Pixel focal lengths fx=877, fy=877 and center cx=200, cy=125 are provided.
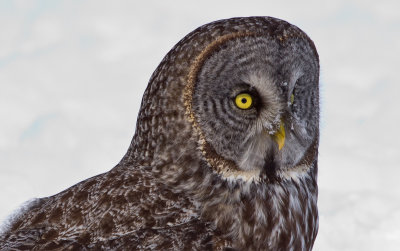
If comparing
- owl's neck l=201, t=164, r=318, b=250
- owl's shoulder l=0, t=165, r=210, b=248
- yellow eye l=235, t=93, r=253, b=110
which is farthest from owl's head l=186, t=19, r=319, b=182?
owl's shoulder l=0, t=165, r=210, b=248

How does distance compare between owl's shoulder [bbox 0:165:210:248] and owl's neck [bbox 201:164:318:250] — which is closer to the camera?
owl's shoulder [bbox 0:165:210:248]

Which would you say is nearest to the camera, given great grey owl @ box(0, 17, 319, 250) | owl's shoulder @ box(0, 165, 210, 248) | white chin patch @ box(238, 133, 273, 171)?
owl's shoulder @ box(0, 165, 210, 248)

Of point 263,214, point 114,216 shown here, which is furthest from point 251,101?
point 114,216

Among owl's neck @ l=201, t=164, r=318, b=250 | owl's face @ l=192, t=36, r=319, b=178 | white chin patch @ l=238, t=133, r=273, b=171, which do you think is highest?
owl's face @ l=192, t=36, r=319, b=178

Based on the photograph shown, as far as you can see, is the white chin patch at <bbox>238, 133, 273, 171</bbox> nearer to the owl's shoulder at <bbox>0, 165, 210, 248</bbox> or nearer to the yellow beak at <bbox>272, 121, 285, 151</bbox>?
the yellow beak at <bbox>272, 121, 285, 151</bbox>

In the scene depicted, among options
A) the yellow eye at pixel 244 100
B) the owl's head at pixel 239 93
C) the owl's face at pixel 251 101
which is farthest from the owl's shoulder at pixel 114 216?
the yellow eye at pixel 244 100

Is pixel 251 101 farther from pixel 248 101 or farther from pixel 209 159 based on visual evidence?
pixel 209 159

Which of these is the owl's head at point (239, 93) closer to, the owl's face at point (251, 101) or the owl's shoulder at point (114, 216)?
the owl's face at point (251, 101)

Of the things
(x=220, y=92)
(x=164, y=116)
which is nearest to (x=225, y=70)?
(x=220, y=92)
